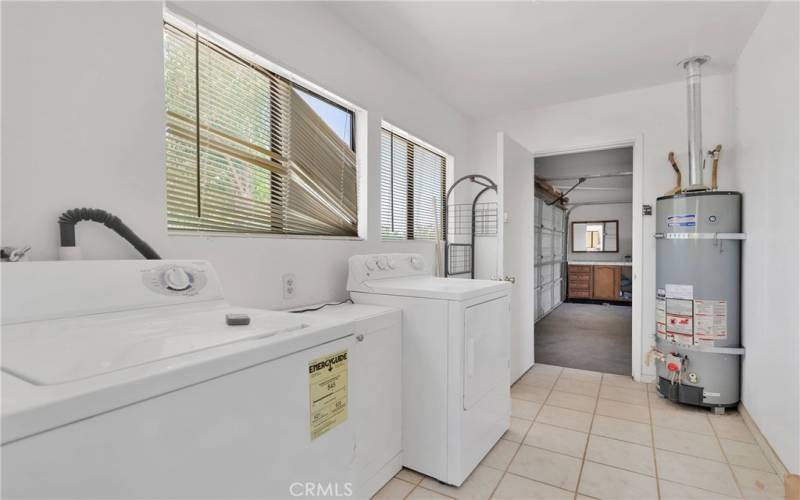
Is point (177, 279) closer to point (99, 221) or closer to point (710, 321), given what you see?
point (99, 221)

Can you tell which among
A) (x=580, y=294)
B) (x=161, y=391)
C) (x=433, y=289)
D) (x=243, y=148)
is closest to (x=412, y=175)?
(x=433, y=289)

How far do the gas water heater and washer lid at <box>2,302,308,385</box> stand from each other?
2861 mm

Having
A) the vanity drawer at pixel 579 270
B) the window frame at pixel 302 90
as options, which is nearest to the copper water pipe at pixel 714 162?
the window frame at pixel 302 90

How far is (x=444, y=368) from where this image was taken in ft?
6.10

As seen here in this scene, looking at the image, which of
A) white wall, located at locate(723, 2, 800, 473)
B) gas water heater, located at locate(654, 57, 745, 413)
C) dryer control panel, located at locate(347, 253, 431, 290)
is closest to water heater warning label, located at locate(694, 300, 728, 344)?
gas water heater, located at locate(654, 57, 745, 413)

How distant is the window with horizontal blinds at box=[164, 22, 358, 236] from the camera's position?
157cm

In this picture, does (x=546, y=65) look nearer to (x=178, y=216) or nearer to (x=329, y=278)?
(x=329, y=278)

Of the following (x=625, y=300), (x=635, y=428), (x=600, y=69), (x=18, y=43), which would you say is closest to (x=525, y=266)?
(x=635, y=428)

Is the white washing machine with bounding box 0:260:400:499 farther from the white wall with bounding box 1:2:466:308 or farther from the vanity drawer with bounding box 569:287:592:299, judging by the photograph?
the vanity drawer with bounding box 569:287:592:299

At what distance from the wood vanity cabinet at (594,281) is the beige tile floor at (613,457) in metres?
5.30

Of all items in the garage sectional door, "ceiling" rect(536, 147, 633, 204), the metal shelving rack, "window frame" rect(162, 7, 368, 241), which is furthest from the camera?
the garage sectional door

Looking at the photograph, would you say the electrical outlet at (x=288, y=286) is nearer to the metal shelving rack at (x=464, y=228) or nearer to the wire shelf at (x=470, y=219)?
the metal shelving rack at (x=464, y=228)

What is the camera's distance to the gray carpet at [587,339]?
12.7ft

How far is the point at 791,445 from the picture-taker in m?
1.81
